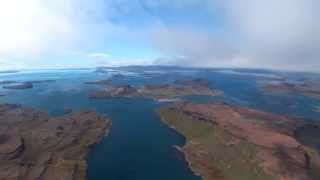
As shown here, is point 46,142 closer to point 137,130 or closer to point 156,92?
point 137,130

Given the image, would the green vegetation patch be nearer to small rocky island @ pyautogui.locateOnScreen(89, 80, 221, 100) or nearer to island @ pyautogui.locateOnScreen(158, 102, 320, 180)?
island @ pyautogui.locateOnScreen(158, 102, 320, 180)

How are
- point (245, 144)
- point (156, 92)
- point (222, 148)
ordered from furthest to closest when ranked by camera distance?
point (156, 92) < point (245, 144) < point (222, 148)

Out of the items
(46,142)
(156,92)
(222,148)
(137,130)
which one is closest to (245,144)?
(222,148)

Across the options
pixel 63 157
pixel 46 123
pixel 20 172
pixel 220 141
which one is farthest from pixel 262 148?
pixel 46 123

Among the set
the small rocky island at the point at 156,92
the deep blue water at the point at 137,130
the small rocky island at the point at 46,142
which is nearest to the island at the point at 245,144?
the deep blue water at the point at 137,130

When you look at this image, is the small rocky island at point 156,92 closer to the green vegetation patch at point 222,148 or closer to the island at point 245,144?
the island at point 245,144
